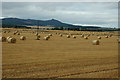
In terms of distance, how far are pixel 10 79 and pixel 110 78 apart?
448cm

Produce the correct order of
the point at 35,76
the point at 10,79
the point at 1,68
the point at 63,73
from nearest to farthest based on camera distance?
the point at 10,79 → the point at 35,76 → the point at 63,73 → the point at 1,68

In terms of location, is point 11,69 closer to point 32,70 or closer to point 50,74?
point 32,70

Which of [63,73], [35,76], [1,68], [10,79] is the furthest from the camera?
[1,68]

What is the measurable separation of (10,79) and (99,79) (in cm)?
389

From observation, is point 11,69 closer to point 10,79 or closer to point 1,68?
point 1,68

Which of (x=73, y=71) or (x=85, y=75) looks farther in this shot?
(x=73, y=71)

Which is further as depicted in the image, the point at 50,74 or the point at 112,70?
the point at 112,70

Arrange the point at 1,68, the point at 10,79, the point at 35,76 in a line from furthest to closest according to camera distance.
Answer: the point at 1,68 → the point at 35,76 → the point at 10,79

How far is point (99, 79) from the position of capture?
9.11 metres

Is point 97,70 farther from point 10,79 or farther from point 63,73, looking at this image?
point 10,79

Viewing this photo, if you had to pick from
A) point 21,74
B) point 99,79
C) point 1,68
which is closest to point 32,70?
point 21,74

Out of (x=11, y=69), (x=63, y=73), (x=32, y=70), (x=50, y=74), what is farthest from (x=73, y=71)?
(x=11, y=69)

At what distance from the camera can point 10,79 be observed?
866 centimetres

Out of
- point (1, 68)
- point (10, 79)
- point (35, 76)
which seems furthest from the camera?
point (1, 68)
